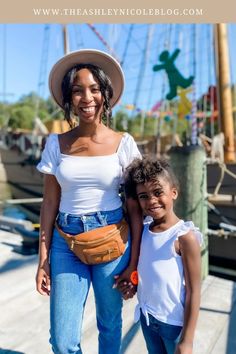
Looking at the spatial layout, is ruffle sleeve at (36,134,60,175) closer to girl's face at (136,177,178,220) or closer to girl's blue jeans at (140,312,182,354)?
girl's face at (136,177,178,220)

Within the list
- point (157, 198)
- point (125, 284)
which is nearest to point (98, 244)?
point (125, 284)

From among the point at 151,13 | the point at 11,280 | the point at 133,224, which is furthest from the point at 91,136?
the point at 151,13

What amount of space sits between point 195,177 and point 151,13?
1775 mm

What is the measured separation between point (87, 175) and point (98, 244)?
0.30 meters

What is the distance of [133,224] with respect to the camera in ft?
5.16

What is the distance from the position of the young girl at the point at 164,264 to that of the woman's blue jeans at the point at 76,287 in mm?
140

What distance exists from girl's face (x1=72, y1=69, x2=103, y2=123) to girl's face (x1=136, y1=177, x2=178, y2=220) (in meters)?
0.40

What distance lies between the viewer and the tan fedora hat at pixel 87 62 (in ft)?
5.11

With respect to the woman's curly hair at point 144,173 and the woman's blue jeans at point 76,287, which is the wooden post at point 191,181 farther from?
the woman's blue jeans at point 76,287

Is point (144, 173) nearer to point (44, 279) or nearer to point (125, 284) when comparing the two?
point (125, 284)

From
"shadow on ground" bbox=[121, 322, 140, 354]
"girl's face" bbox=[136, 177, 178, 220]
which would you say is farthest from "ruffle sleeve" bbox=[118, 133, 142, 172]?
"shadow on ground" bbox=[121, 322, 140, 354]

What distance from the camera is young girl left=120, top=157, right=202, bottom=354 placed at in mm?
1354

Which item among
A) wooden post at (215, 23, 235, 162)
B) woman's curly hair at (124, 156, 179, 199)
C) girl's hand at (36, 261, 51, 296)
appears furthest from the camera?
wooden post at (215, 23, 235, 162)

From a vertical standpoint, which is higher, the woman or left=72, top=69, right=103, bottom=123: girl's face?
left=72, top=69, right=103, bottom=123: girl's face
